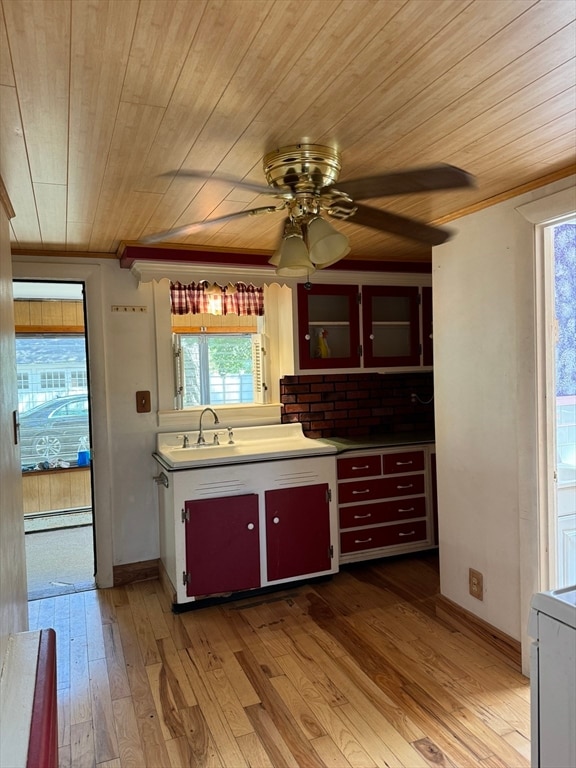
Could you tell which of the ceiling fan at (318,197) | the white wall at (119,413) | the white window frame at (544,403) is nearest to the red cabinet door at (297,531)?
the white wall at (119,413)

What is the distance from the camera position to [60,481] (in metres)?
5.11

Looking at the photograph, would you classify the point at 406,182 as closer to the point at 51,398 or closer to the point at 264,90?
the point at 264,90

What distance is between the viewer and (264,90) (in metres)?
1.32

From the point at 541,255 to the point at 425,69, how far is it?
3.92 feet

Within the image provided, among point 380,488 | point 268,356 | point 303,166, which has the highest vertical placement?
point 303,166

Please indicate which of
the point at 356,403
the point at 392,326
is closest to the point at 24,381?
the point at 356,403

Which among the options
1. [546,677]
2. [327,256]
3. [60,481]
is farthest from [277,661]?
[60,481]

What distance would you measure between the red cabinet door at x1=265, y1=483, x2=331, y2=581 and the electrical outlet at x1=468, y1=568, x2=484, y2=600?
89 cm

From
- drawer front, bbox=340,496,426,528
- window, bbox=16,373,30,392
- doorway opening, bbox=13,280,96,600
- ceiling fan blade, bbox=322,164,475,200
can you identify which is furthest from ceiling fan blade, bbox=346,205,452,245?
window, bbox=16,373,30,392

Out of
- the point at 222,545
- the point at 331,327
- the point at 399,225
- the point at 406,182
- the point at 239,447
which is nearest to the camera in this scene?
the point at 406,182

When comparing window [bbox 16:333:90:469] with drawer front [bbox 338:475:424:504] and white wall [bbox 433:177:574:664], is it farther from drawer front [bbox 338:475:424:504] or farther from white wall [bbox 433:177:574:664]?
white wall [bbox 433:177:574:664]

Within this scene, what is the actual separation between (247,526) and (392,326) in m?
1.91

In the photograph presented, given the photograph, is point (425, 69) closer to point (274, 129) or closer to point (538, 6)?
point (538, 6)

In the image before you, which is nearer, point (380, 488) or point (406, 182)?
point (406, 182)
